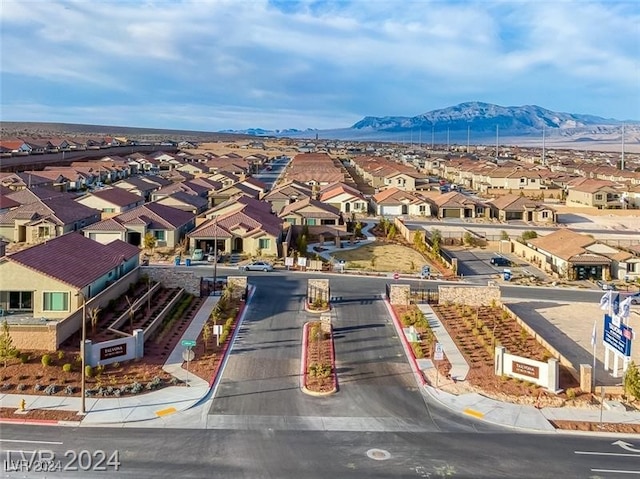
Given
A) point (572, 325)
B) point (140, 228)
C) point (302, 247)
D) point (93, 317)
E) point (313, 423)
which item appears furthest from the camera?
point (140, 228)

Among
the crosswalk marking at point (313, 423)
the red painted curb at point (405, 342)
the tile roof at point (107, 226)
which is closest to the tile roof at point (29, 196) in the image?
the tile roof at point (107, 226)

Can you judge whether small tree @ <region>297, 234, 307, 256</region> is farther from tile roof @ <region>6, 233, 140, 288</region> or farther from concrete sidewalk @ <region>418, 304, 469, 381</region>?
tile roof @ <region>6, 233, 140, 288</region>

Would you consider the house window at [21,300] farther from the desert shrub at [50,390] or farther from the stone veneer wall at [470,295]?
the stone veneer wall at [470,295]

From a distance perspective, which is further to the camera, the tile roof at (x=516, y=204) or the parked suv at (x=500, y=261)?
the tile roof at (x=516, y=204)

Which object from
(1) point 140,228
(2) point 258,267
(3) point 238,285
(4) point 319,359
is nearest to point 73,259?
(3) point 238,285

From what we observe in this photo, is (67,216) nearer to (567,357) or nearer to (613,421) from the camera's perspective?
(567,357)

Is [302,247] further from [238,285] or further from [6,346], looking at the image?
[6,346]
